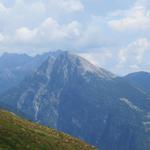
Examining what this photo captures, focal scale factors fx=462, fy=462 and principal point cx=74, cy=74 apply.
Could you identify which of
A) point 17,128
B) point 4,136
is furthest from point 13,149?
point 17,128

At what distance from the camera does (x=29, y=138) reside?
47.3 m

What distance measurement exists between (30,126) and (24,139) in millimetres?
7547

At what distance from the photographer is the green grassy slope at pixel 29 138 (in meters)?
44.7

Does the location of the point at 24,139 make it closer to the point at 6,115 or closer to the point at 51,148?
the point at 51,148

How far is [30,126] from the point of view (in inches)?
2128

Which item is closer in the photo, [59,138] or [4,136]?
[4,136]

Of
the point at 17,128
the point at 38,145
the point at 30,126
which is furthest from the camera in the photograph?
the point at 30,126

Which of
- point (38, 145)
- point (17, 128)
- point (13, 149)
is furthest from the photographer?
point (17, 128)

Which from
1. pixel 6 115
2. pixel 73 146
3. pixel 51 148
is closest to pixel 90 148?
pixel 73 146

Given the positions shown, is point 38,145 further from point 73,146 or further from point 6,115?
point 6,115

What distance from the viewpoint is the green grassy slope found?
1760 inches

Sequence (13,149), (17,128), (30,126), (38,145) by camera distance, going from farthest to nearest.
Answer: (30,126), (17,128), (38,145), (13,149)

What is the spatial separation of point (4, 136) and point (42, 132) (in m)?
7.35

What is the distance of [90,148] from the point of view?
52.6 m
